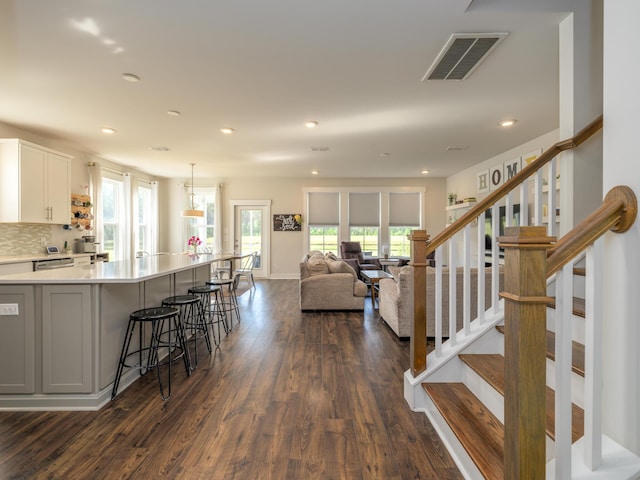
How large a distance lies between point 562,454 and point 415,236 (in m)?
1.44

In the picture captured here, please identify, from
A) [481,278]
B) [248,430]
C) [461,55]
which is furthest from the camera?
[461,55]

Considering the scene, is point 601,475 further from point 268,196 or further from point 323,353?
point 268,196

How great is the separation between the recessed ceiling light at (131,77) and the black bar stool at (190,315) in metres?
2.22

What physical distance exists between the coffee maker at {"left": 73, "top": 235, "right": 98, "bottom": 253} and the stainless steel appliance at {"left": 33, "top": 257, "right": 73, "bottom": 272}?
0.77 m

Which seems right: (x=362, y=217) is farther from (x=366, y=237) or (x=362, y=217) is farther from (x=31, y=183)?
(x=31, y=183)

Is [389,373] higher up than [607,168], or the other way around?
[607,168]

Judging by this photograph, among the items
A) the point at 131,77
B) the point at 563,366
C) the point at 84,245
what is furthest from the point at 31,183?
the point at 563,366

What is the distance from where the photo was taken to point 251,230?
29.8 feet

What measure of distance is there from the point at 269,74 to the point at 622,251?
3053 mm

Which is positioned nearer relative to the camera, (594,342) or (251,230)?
(594,342)

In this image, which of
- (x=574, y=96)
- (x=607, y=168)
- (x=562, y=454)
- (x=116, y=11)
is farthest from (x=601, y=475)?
(x=116, y=11)

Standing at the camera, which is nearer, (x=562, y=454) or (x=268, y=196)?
(x=562, y=454)

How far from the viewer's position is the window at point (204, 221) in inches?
356

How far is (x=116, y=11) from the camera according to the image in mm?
2270
